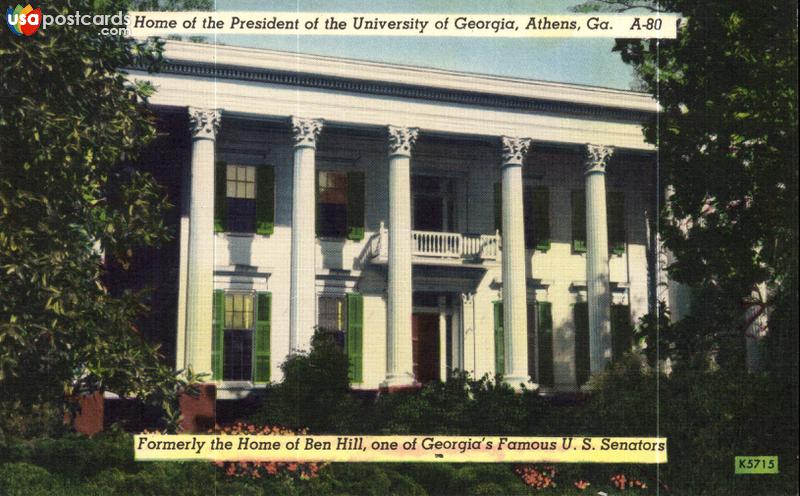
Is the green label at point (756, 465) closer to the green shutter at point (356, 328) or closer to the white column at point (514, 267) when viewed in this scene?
the white column at point (514, 267)

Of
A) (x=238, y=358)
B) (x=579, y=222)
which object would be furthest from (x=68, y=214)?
(x=579, y=222)

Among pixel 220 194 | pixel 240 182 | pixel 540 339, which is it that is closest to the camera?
pixel 240 182

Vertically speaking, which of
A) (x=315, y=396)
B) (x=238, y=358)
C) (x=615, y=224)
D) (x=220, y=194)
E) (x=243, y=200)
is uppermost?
(x=220, y=194)

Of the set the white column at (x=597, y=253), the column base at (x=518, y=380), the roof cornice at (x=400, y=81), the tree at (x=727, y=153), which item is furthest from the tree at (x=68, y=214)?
the white column at (x=597, y=253)

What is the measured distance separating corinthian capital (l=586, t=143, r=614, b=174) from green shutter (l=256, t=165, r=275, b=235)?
656 centimetres

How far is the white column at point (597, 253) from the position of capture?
17156 mm

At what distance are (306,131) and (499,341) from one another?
573 centimetres

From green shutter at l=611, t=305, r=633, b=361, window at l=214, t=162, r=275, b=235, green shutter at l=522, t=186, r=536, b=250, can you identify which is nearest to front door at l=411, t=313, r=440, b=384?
green shutter at l=522, t=186, r=536, b=250

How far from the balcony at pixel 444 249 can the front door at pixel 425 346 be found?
50.2 inches

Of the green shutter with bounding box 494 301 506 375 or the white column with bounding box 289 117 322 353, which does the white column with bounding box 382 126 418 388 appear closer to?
the white column with bounding box 289 117 322 353

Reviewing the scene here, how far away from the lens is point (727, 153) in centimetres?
1256

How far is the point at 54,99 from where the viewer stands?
404 inches

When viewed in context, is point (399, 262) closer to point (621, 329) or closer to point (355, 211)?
point (355, 211)

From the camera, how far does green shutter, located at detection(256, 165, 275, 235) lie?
55.1 ft
